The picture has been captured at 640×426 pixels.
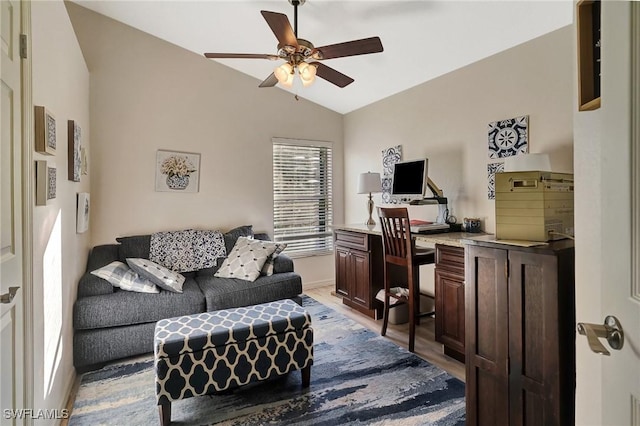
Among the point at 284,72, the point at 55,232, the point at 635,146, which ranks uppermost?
the point at 284,72

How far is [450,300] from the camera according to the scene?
2.57 meters

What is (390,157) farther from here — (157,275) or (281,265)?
(157,275)

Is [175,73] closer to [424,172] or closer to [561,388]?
[424,172]

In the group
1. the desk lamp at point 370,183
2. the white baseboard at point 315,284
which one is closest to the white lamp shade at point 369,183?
the desk lamp at point 370,183

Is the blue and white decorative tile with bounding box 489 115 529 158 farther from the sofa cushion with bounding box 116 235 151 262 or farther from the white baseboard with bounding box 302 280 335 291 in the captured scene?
the sofa cushion with bounding box 116 235 151 262

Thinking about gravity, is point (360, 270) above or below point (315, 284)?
above

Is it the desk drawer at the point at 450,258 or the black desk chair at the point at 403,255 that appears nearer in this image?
the desk drawer at the point at 450,258

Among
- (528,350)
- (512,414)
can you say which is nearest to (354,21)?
(528,350)

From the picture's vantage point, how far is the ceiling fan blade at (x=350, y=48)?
212 centimetres

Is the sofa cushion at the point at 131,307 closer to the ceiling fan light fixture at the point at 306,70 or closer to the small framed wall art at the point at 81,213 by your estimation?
the small framed wall art at the point at 81,213

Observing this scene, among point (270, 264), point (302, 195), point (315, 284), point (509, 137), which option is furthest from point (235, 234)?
point (509, 137)

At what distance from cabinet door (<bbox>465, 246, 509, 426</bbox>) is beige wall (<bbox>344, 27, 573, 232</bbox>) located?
4.62ft

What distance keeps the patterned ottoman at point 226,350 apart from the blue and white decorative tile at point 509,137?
2.07 m

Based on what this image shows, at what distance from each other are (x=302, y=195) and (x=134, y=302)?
8.13ft
